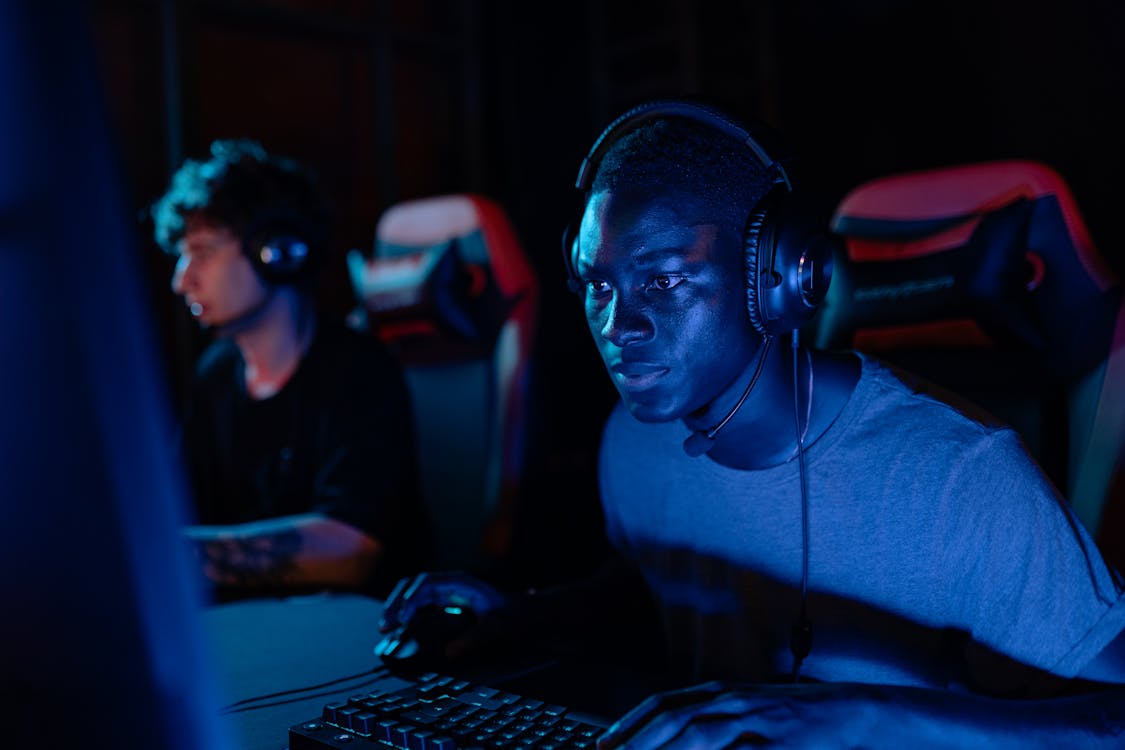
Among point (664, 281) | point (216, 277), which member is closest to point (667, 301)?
point (664, 281)

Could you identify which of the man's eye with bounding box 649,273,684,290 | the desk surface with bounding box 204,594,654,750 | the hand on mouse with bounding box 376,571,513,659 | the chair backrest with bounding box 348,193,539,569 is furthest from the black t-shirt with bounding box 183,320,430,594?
the man's eye with bounding box 649,273,684,290

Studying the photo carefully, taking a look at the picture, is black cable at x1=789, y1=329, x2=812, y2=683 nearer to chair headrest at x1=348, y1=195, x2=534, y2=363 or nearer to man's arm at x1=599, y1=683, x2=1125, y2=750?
man's arm at x1=599, y1=683, x2=1125, y2=750

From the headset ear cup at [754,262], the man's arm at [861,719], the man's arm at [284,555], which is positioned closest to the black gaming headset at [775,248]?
the headset ear cup at [754,262]

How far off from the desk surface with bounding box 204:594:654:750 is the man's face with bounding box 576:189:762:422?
255 mm

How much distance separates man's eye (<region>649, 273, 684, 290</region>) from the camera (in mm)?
808

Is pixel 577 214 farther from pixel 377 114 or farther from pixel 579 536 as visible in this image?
pixel 377 114

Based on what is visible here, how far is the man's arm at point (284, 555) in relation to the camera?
1.37 metres

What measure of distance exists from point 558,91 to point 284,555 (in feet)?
8.39

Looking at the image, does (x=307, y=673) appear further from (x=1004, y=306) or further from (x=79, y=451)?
(x=79, y=451)

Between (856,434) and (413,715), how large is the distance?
0.46 m

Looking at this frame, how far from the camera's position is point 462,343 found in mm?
1819

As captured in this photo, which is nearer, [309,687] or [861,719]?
[861,719]

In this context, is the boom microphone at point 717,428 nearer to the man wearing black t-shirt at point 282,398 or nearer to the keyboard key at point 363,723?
the keyboard key at point 363,723

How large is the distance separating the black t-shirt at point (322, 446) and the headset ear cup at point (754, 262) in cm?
A: 84
